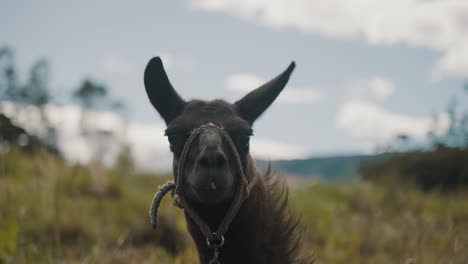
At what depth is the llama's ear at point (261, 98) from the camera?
10.6ft

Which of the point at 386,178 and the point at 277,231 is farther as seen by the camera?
the point at 386,178

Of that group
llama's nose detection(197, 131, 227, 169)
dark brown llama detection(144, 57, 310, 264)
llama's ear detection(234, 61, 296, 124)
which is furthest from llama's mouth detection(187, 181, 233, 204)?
llama's ear detection(234, 61, 296, 124)

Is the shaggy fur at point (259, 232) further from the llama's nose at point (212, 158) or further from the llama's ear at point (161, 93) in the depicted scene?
the llama's ear at point (161, 93)

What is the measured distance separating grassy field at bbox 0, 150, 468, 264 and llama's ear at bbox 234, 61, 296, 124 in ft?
3.84

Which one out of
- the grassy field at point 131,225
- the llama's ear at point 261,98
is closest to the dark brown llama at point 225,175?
the llama's ear at point 261,98

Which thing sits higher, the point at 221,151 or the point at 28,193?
the point at 221,151

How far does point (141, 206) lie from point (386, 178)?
5030 mm

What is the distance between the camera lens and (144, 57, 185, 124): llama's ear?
10.5 feet

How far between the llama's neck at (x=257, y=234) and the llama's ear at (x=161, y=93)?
676 mm

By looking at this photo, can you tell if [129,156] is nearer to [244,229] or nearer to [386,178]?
[386,178]

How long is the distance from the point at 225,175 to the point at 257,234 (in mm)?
651

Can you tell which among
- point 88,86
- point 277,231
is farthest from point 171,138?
point 88,86

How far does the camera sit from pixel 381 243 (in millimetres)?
7168

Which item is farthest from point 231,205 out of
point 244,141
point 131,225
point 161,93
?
point 131,225
